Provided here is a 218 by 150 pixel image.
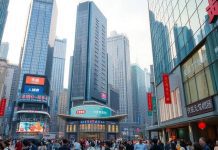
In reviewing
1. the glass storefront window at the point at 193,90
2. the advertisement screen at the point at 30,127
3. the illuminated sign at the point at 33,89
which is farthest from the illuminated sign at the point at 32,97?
the glass storefront window at the point at 193,90

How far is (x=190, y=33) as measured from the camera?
21141mm

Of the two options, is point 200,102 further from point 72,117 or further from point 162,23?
point 72,117

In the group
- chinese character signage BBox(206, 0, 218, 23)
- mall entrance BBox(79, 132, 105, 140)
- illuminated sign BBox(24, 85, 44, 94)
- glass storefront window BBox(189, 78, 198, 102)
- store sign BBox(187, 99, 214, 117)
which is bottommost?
mall entrance BBox(79, 132, 105, 140)

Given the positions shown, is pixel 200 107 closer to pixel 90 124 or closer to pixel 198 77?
pixel 198 77

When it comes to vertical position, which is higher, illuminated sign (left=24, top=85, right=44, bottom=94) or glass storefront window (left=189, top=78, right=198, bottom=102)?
illuminated sign (left=24, top=85, right=44, bottom=94)

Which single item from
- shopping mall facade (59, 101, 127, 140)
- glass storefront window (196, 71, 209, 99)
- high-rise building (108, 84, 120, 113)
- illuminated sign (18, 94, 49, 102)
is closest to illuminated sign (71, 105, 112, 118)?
shopping mall facade (59, 101, 127, 140)

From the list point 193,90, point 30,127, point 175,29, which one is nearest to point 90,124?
point 30,127

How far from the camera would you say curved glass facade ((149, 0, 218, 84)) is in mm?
19069

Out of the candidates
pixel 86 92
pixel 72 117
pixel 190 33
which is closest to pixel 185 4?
pixel 190 33

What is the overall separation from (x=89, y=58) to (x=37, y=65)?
4409cm

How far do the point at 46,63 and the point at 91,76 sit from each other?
159 feet

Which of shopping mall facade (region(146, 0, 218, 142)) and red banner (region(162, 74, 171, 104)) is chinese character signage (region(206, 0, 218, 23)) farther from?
red banner (region(162, 74, 171, 104))

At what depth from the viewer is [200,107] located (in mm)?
18562

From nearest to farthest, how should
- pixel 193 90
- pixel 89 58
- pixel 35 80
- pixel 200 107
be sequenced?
pixel 200 107
pixel 193 90
pixel 35 80
pixel 89 58
